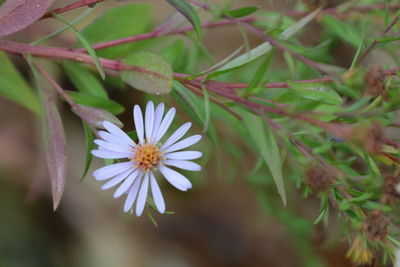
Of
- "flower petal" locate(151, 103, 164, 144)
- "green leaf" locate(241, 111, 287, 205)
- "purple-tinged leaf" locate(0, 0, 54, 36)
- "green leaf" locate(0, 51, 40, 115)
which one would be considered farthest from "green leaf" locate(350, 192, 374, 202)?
"green leaf" locate(0, 51, 40, 115)

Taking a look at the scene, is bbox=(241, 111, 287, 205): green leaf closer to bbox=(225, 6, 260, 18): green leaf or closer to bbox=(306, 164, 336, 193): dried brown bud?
bbox=(306, 164, 336, 193): dried brown bud

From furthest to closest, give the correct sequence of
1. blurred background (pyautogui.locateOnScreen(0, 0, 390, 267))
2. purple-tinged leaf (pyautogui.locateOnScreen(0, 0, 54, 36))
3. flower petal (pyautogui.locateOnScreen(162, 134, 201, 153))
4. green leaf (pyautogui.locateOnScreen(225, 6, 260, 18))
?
1. blurred background (pyautogui.locateOnScreen(0, 0, 390, 267))
2. green leaf (pyautogui.locateOnScreen(225, 6, 260, 18))
3. purple-tinged leaf (pyautogui.locateOnScreen(0, 0, 54, 36))
4. flower petal (pyautogui.locateOnScreen(162, 134, 201, 153))

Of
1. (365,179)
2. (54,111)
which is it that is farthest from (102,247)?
(365,179)

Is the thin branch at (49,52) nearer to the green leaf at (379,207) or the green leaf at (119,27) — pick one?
the green leaf at (119,27)

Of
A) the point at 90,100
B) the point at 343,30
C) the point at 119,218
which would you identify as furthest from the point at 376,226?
the point at 119,218

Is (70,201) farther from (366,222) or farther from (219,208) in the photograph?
(366,222)

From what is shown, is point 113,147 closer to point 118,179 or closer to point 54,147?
point 118,179
